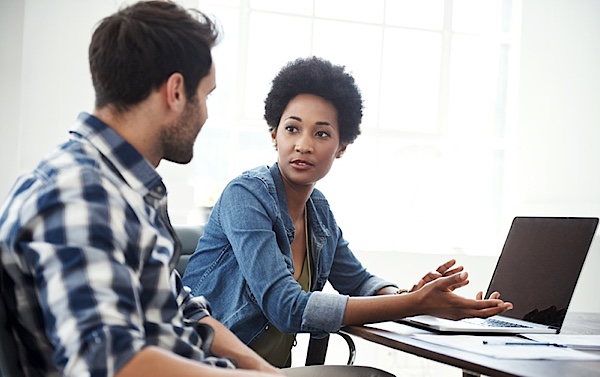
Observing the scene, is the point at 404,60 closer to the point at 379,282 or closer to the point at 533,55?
the point at 533,55

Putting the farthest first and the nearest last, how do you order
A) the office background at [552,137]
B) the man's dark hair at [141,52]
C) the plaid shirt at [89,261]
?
the office background at [552,137], the man's dark hair at [141,52], the plaid shirt at [89,261]

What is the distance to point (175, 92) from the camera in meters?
1.18

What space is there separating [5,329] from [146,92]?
1.29 feet

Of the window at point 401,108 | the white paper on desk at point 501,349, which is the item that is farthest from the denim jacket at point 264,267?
the window at point 401,108


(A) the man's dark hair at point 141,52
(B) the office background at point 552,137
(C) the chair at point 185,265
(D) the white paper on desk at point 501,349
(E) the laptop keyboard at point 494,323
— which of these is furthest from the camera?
(B) the office background at point 552,137

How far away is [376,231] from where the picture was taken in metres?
4.72

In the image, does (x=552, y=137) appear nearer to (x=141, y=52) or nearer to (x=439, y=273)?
(x=439, y=273)

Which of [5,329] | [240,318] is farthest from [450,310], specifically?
[5,329]

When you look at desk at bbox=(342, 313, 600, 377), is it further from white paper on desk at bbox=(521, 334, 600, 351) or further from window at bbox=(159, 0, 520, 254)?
window at bbox=(159, 0, 520, 254)

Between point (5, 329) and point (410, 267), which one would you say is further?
point (410, 267)

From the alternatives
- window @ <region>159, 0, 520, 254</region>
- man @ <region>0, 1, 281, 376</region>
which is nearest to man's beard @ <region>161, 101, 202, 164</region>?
man @ <region>0, 1, 281, 376</region>

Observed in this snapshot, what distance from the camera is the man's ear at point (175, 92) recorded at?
1.17m

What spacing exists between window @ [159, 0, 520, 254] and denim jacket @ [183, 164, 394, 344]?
2.35m

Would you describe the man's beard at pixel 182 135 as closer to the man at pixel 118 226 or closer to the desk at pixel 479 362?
the man at pixel 118 226
